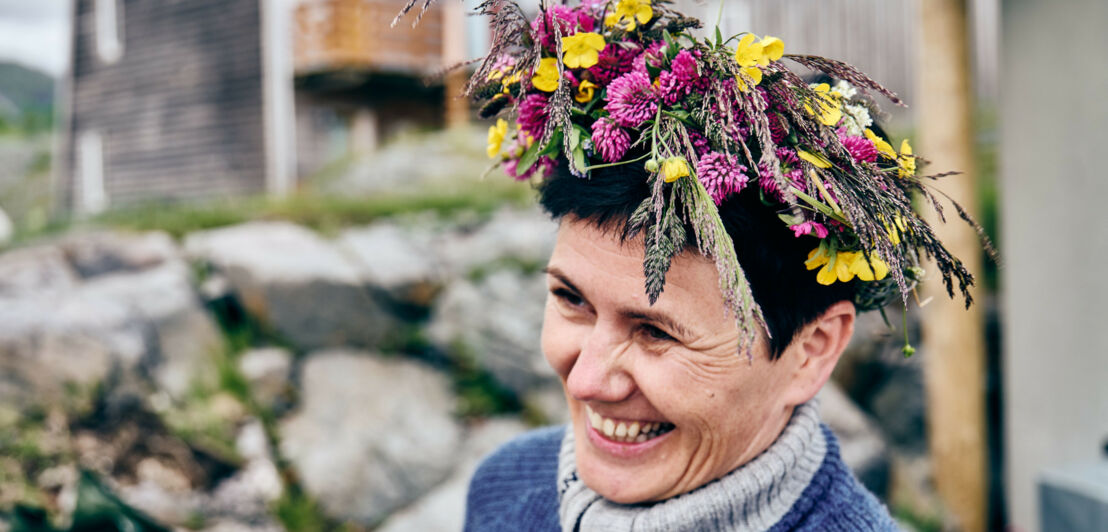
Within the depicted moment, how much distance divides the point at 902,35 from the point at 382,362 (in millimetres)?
7978

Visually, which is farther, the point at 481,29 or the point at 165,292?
the point at 481,29

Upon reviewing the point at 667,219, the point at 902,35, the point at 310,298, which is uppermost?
the point at 902,35

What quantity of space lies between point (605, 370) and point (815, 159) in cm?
44

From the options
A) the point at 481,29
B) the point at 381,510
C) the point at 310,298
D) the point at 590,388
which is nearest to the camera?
the point at 590,388

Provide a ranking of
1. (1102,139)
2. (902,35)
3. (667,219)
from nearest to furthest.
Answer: (667,219)
(1102,139)
(902,35)

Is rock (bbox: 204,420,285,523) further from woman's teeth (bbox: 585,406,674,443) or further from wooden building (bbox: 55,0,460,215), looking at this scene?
wooden building (bbox: 55,0,460,215)

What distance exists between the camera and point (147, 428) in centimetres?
497

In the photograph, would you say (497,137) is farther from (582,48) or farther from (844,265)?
(844,265)

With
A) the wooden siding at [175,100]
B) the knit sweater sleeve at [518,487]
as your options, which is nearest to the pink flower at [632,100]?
the knit sweater sleeve at [518,487]

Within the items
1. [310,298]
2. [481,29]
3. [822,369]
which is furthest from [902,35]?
A: [822,369]

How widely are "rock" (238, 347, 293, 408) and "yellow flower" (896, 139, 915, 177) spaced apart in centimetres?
495

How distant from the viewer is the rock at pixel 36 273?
5738 millimetres

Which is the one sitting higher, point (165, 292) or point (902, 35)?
point (902, 35)

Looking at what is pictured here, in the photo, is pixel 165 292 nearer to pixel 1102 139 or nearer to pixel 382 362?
pixel 382 362
